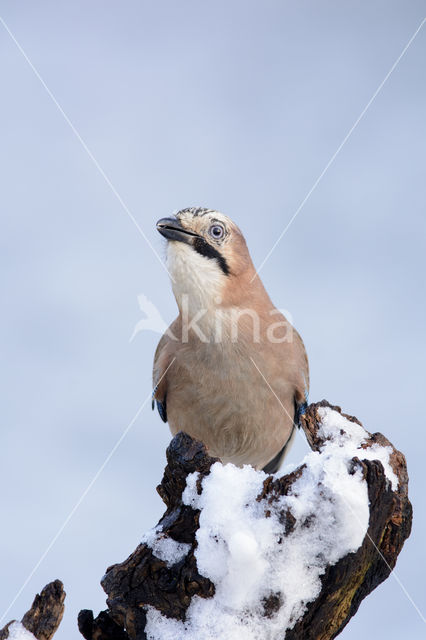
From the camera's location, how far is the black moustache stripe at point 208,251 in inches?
234

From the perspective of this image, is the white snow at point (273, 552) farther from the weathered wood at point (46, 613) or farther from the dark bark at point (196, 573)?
the weathered wood at point (46, 613)

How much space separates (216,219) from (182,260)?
46 cm

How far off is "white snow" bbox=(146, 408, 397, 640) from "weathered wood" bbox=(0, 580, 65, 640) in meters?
0.60

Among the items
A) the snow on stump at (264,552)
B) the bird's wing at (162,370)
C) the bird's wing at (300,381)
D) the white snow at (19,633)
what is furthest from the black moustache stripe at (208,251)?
the white snow at (19,633)

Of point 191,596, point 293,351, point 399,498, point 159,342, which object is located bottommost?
point 191,596

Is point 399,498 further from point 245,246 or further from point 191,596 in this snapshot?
point 245,246

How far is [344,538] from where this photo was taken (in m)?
3.73

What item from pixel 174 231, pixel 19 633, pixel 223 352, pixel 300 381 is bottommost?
pixel 19 633

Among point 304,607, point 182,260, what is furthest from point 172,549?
point 182,260

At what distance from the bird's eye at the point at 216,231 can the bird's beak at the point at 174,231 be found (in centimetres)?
15

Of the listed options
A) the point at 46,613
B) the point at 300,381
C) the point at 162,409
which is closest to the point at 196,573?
the point at 46,613

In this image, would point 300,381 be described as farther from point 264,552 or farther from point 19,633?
point 19,633

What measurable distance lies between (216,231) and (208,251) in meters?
0.18

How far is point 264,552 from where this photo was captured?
3736 mm
